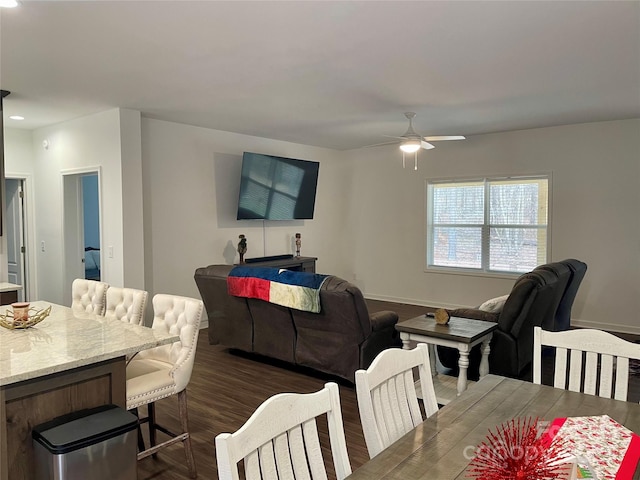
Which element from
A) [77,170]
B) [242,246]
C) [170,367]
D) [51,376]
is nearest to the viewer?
[51,376]

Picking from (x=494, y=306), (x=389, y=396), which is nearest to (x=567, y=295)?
(x=494, y=306)

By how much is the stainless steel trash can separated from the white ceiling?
216 centimetres

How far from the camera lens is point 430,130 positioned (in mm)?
6547

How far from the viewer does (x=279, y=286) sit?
13.3 ft

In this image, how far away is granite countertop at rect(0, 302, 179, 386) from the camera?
194 centimetres

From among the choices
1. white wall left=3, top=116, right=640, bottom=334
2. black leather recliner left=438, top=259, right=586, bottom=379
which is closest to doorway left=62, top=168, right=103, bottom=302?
white wall left=3, top=116, right=640, bottom=334

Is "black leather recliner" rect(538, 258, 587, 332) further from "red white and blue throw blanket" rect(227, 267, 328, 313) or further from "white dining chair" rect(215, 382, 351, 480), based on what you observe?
"white dining chair" rect(215, 382, 351, 480)

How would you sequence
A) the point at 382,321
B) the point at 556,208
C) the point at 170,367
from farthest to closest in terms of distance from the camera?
1. the point at 556,208
2. the point at 382,321
3. the point at 170,367

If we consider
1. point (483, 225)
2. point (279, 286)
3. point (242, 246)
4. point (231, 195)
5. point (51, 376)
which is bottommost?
point (51, 376)

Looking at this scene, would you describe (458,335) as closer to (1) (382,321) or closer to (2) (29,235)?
(1) (382,321)

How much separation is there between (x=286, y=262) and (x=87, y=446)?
5053mm

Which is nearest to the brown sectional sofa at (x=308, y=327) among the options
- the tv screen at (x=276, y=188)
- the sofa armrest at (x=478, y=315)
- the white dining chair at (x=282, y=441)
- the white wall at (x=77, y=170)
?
the sofa armrest at (x=478, y=315)

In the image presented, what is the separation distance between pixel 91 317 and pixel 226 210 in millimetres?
3726

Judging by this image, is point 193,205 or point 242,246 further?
point 242,246
